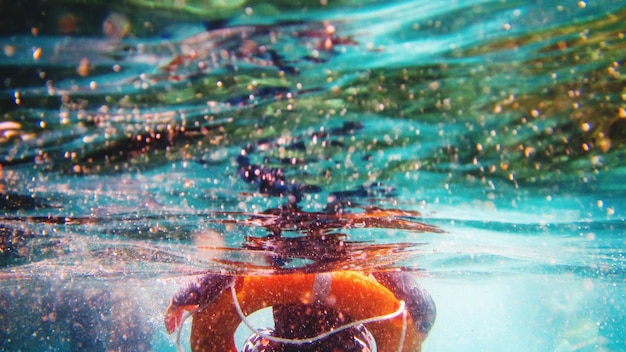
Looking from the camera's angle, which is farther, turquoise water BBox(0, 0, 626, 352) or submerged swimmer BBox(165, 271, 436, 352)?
submerged swimmer BBox(165, 271, 436, 352)

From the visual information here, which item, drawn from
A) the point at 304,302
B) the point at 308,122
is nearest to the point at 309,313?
the point at 304,302

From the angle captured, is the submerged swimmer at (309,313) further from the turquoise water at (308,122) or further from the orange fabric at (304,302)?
the turquoise water at (308,122)

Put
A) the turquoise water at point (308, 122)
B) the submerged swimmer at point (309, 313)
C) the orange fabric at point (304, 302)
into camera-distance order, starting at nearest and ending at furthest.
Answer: the turquoise water at point (308, 122) < the submerged swimmer at point (309, 313) < the orange fabric at point (304, 302)

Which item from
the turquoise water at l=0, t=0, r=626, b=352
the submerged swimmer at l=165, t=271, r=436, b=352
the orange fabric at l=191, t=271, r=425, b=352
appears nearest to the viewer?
the turquoise water at l=0, t=0, r=626, b=352

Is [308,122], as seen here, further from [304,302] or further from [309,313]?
[309,313]

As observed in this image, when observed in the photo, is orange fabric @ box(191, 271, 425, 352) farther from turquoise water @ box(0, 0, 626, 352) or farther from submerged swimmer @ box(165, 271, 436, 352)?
turquoise water @ box(0, 0, 626, 352)

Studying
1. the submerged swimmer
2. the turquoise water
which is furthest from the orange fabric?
the turquoise water

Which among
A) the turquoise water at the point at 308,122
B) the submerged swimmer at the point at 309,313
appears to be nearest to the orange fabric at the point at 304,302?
the submerged swimmer at the point at 309,313
